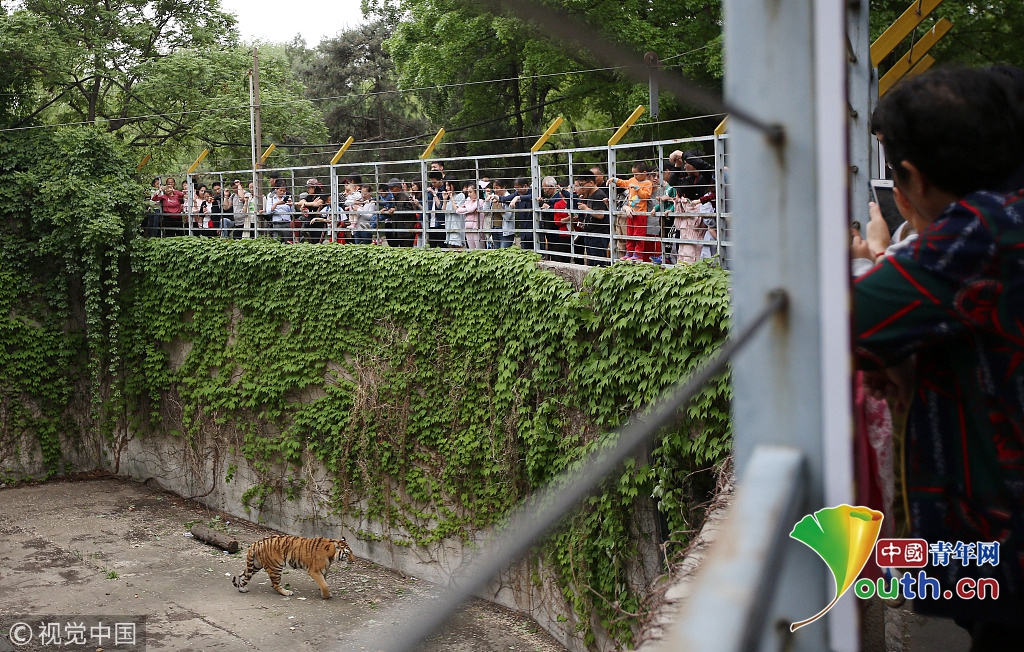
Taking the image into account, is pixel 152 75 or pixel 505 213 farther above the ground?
pixel 152 75

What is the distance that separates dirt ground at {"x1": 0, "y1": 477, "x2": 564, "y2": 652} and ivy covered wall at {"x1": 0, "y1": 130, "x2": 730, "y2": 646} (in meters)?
0.88

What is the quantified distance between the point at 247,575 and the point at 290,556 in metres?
0.55

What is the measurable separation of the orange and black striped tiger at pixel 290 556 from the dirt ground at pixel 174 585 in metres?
0.23

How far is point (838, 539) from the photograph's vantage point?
0.95 metres

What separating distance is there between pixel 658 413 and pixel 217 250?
1412 cm

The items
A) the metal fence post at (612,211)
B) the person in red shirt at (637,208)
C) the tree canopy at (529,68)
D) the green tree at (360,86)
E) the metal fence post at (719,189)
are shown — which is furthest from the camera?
the green tree at (360,86)

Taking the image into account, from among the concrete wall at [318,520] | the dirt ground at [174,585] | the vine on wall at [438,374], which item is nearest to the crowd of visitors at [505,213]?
the vine on wall at [438,374]

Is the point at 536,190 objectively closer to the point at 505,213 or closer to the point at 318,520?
the point at 505,213

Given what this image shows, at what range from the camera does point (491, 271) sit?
10.2 m

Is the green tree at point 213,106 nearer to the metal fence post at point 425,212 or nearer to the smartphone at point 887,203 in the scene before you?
the metal fence post at point 425,212

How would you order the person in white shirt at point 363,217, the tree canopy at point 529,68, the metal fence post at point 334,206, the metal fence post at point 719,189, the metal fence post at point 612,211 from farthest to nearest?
the tree canopy at point 529,68 → the metal fence post at point 334,206 → the person in white shirt at point 363,217 → the metal fence post at point 612,211 → the metal fence post at point 719,189

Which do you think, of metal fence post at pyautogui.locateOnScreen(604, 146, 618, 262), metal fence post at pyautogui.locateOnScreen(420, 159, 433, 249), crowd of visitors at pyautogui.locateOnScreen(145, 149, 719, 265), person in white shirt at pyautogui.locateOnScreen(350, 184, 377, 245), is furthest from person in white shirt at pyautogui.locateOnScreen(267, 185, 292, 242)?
metal fence post at pyautogui.locateOnScreen(604, 146, 618, 262)

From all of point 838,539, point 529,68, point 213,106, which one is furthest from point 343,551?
point 213,106

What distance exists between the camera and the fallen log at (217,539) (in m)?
12.7
